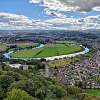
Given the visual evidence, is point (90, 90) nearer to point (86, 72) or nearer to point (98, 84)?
point (98, 84)

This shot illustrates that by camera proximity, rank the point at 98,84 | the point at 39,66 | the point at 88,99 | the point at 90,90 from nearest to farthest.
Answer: the point at 88,99, the point at 90,90, the point at 98,84, the point at 39,66

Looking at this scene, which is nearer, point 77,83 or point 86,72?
point 77,83

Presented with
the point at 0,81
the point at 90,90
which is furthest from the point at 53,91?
the point at 90,90

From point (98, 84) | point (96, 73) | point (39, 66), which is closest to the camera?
point (98, 84)

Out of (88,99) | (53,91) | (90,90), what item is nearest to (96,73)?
(90,90)

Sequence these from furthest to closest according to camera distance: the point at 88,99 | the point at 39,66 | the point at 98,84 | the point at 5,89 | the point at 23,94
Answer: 1. the point at 39,66
2. the point at 98,84
3. the point at 88,99
4. the point at 5,89
5. the point at 23,94

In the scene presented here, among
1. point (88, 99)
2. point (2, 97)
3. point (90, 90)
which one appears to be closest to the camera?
point (2, 97)

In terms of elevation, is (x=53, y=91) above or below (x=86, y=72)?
above

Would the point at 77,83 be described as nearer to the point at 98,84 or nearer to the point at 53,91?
the point at 98,84

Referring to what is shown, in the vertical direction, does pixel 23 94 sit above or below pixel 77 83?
above
